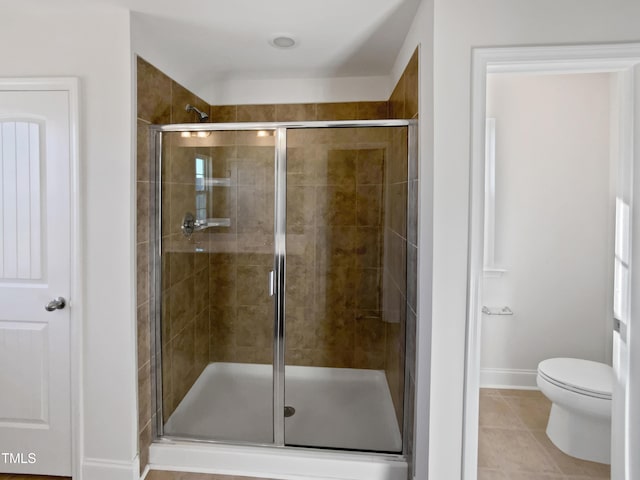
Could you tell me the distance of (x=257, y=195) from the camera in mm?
2078

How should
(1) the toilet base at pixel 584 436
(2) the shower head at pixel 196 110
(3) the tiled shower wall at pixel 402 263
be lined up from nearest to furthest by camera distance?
(3) the tiled shower wall at pixel 402 263 → (1) the toilet base at pixel 584 436 → (2) the shower head at pixel 196 110

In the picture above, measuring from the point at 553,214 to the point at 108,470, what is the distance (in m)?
3.28

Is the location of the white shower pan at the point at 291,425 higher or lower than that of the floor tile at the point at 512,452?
higher

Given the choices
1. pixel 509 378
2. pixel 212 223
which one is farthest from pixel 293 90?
pixel 509 378

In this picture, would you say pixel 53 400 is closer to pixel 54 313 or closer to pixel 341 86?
pixel 54 313

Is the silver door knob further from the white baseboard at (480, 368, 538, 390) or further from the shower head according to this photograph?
the white baseboard at (480, 368, 538, 390)

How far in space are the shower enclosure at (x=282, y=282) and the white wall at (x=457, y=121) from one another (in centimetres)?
37

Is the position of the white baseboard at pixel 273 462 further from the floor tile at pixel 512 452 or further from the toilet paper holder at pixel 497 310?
the toilet paper holder at pixel 497 310

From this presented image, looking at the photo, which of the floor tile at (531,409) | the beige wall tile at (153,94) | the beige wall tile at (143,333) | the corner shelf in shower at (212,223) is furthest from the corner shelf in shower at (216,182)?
the floor tile at (531,409)

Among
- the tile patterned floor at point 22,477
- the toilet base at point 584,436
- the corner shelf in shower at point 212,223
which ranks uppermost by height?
the corner shelf in shower at point 212,223

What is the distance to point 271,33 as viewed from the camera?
2.05 m

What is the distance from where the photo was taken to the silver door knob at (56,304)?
72.0 inches

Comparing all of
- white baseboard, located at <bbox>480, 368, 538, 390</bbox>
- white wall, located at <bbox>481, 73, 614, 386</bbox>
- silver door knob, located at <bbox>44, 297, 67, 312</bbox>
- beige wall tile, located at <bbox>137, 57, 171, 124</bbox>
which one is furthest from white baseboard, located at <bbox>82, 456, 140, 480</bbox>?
white wall, located at <bbox>481, 73, 614, 386</bbox>

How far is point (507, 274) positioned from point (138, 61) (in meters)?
2.84
